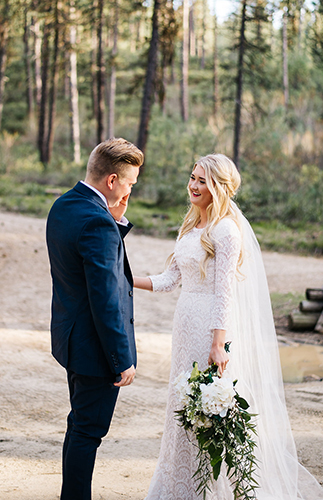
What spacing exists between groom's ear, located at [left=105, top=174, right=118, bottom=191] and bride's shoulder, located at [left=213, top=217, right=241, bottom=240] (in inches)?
30.6

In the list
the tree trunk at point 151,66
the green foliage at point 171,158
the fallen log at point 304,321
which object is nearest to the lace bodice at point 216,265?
the fallen log at point 304,321

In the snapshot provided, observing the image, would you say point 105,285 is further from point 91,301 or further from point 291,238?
point 291,238

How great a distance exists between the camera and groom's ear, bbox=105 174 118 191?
2723 mm

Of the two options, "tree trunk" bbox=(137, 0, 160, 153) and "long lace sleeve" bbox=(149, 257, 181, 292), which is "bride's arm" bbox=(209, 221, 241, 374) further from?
"tree trunk" bbox=(137, 0, 160, 153)

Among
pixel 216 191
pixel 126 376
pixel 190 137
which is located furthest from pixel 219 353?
pixel 190 137

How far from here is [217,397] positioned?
266cm

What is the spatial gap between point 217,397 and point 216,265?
0.83 m

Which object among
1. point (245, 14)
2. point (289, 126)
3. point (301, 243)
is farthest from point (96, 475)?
point (289, 126)

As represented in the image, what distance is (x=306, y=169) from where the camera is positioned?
18.1 meters

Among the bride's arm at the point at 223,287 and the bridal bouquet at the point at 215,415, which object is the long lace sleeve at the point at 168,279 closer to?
the bride's arm at the point at 223,287

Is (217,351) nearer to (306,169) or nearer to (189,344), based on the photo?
(189,344)

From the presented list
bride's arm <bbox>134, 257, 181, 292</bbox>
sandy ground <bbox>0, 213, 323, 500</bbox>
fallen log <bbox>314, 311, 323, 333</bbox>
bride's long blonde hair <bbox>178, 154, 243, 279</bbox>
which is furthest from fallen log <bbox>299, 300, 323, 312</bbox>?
bride's long blonde hair <bbox>178, 154, 243, 279</bbox>

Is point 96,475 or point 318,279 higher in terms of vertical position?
point 96,475

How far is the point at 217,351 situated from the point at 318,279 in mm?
7758
